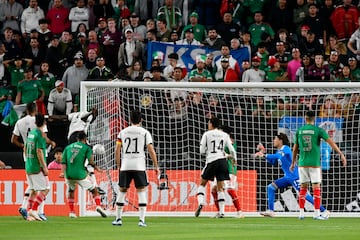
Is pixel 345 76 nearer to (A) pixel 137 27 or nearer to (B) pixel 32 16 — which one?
(A) pixel 137 27

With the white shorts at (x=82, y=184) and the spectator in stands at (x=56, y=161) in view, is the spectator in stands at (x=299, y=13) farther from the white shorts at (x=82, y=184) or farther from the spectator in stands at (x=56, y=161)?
the white shorts at (x=82, y=184)

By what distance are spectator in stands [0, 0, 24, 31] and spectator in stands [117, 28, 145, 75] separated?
3.58 meters

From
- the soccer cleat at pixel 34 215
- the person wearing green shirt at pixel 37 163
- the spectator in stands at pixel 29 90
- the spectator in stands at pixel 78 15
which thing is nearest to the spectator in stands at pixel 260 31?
the spectator in stands at pixel 78 15

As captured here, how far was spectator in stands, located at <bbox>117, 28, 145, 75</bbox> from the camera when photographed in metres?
29.6

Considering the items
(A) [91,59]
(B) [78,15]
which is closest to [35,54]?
(B) [78,15]

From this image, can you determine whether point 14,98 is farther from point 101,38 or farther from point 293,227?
point 293,227

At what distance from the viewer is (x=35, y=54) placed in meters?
30.4

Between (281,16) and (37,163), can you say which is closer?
(37,163)

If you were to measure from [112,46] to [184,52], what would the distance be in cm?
203

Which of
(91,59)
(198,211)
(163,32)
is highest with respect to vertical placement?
(163,32)

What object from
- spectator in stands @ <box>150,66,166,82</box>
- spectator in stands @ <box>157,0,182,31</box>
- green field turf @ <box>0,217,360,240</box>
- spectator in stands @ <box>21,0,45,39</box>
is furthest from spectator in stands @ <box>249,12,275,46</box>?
green field turf @ <box>0,217,360,240</box>

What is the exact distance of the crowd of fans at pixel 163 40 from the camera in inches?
1106

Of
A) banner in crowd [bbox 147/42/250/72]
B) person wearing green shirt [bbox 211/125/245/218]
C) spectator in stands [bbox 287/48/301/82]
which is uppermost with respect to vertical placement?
banner in crowd [bbox 147/42/250/72]

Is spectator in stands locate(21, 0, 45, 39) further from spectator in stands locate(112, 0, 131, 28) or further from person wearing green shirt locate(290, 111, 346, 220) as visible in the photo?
person wearing green shirt locate(290, 111, 346, 220)
